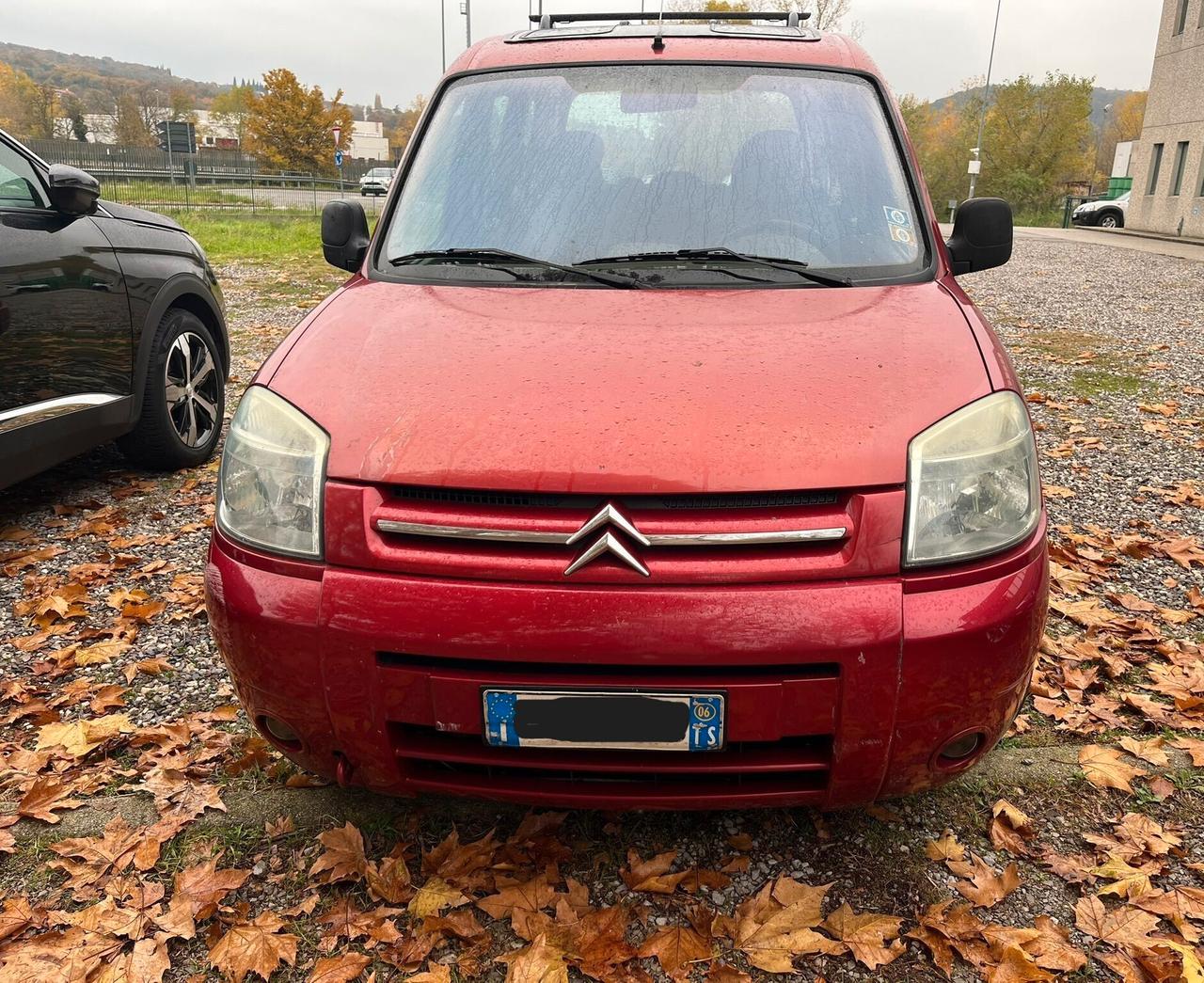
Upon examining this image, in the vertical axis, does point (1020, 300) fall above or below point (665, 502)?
below

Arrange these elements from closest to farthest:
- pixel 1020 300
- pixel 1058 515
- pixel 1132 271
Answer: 1. pixel 1058 515
2. pixel 1020 300
3. pixel 1132 271

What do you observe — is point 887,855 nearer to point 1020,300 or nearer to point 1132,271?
point 1020,300

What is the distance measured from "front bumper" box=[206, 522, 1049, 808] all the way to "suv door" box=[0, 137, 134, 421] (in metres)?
2.42

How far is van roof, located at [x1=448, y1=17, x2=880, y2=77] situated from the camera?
311cm

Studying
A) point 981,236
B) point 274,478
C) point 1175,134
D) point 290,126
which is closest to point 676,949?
point 274,478

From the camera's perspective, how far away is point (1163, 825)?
2.42 m

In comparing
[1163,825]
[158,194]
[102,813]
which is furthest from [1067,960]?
[158,194]

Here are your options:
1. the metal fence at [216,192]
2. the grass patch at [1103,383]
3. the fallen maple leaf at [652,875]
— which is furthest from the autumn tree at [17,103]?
A: the fallen maple leaf at [652,875]

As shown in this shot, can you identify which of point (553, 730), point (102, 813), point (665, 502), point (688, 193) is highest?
point (688, 193)

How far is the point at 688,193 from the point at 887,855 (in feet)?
6.03

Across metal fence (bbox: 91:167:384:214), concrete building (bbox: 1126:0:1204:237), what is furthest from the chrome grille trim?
concrete building (bbox: 1126:0:1204:237)

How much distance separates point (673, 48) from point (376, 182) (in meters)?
39.5

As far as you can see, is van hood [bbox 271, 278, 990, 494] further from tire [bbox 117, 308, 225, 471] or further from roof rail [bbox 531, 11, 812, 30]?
tire [bbox 117, 308, 225, 471]

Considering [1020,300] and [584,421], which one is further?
[1020,300]
